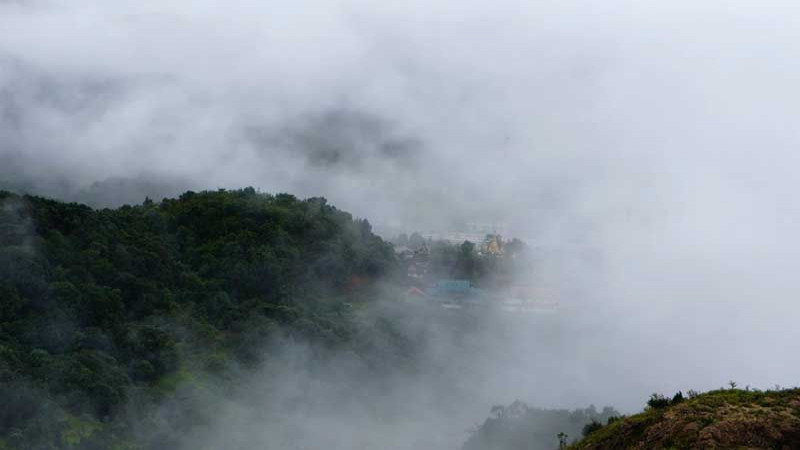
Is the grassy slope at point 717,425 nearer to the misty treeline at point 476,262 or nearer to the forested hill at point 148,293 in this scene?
the forested hill at point 148,293

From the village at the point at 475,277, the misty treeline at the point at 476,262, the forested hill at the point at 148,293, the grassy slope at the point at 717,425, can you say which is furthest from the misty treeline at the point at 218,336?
the grassy slope at the point at 717,425

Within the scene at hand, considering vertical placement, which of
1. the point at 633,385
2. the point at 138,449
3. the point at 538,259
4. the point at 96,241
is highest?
the point at 538,259

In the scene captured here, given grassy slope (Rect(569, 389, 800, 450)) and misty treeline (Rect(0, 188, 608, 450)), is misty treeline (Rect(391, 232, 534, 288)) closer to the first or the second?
misty treeline (Rect(0, 188, 608, 450))

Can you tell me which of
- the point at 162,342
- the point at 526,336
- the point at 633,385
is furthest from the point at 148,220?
the point at 633,385

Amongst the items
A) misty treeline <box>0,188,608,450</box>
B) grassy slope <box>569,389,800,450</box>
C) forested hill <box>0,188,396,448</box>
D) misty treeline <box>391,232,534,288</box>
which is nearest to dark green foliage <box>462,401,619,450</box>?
misty treeline <box>0,188,608,450</box>

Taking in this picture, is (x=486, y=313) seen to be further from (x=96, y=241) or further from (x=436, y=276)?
(x=96, y=241)

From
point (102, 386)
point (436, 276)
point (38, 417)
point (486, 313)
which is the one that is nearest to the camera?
point (38, 417)

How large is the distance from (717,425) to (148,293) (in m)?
15.5

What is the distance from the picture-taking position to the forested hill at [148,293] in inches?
→ 750

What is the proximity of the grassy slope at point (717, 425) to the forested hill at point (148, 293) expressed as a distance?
9807 millimetres

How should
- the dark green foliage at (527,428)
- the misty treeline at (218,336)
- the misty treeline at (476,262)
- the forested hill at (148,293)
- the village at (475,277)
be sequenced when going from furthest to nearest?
the misty treeline at (476,262) < the village at (475,277) < the dark green foliage at (527,428) < the misty treeline at (218,336) < the forested hill at (148,293)

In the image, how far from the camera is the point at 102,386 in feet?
63.5

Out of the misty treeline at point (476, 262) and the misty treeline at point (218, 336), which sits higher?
the misty treeline at point (476, 262)

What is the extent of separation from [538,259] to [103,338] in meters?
20.1
